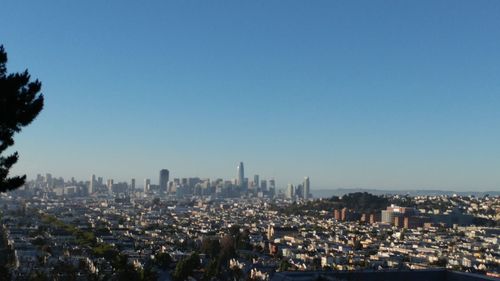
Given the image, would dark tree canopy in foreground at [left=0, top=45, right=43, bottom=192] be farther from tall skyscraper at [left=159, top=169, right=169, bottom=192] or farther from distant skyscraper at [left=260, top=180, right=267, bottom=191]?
distant skyscraper at [left=260, top=180, right=267, bottom=191]

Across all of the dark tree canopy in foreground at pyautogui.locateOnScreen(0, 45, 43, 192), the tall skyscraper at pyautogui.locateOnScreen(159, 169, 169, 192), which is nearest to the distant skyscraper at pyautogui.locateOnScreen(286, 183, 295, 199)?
the tall skyscraper at pyautogui.locateOnScreen(159, 169, 169, 192)

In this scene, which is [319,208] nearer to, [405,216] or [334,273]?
[405,216]

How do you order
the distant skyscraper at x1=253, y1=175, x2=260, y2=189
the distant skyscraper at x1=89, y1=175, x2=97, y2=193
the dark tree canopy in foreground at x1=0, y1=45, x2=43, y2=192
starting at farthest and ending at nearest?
the distant skyscraper at x1=253, y1=175, x2=260, y2=189
the distant skyscraper at x1=89, y1=175, x2=97, y2=193
the dark tree canopy in foreground at x1=0, y1=45, x2=43, y2=192

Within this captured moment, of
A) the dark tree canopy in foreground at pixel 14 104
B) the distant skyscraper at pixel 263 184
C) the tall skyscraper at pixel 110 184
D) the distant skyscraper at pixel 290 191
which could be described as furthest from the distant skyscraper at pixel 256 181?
the dark tree canopy in foreground at pixel 14 104

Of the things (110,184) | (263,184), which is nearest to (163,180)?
(110,184)

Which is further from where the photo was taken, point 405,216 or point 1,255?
point 405,216

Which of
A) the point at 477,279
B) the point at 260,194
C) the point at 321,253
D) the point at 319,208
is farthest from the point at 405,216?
the point at 260,194

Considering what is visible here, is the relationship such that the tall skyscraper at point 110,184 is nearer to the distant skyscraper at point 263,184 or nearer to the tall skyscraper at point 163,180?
the tall skyscraper at point 163,180
